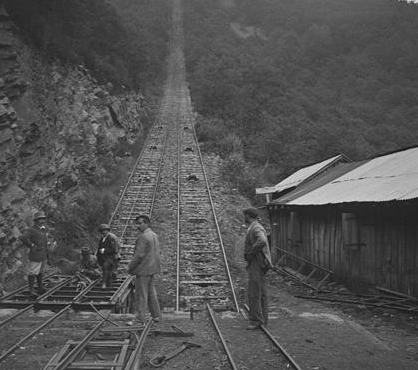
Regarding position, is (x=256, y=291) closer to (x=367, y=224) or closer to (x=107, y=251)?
(x=107, y=251)

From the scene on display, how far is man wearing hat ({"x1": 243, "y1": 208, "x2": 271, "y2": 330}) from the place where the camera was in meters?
7.48

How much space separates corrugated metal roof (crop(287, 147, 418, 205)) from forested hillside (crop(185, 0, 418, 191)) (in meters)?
9.52

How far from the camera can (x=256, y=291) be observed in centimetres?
761

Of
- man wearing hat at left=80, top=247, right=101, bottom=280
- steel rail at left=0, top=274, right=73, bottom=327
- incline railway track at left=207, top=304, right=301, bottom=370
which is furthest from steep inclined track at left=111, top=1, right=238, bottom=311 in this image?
incline railway track at left=207, top=304, right=301, bottom=370

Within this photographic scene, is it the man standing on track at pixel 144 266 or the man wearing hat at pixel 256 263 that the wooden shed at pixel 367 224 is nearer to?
the man wearing hat at pixel 256 263

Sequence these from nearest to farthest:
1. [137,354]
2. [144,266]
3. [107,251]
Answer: [137,354]
[144,266]
[107,251]

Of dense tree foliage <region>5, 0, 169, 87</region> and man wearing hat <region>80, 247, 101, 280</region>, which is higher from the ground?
dense tree foliage <region>5, 0, 169, 87</region>

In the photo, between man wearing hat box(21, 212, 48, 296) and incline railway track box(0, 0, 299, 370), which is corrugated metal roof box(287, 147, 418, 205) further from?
man wearing hat box(21, 212, 48, 296)

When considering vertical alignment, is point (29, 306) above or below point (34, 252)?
below

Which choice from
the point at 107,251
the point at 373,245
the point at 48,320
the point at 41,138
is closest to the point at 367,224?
the point at 373,245

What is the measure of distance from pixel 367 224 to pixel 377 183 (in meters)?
1.00

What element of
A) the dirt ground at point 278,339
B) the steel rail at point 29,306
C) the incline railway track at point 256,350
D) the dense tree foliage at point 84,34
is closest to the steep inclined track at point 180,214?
the dirt ground at point 278,339

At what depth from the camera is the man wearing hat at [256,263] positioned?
7.48 m

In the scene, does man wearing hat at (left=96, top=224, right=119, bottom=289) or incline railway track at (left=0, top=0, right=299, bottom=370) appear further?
man wearing hat at (left=96, top=224, right=119, bottom=289)
